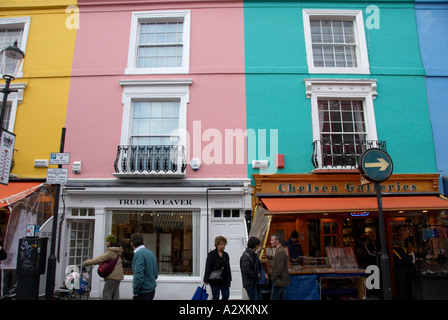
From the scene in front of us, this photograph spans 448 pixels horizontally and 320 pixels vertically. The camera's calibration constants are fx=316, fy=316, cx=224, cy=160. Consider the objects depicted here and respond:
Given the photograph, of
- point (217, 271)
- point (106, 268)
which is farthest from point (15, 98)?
point (217, 271)

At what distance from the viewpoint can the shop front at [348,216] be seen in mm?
7984

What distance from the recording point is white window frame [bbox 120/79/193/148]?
957cm

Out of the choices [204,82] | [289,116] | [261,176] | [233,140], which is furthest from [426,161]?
[204,82]

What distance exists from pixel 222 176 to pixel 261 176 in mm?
1127

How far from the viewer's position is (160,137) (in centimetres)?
953

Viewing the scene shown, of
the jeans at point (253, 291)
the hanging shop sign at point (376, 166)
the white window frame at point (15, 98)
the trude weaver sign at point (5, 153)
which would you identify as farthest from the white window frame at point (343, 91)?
the white window frame at point (15, 98)

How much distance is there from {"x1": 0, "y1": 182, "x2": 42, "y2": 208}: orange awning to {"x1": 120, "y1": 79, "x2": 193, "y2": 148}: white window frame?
2.99m

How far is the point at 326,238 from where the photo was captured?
31.0 feet

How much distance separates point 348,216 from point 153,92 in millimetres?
6951

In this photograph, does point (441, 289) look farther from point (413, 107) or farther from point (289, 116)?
point (289, 116)

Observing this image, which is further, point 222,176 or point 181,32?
point 181,32

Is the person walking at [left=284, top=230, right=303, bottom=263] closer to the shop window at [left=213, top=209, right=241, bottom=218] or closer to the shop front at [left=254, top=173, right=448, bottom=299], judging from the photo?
the shop front at [left=254, top=173, right=448, bottom=299]

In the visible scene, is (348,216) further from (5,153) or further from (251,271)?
(5,153)

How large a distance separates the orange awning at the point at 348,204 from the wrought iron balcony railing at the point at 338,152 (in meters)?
0.98
